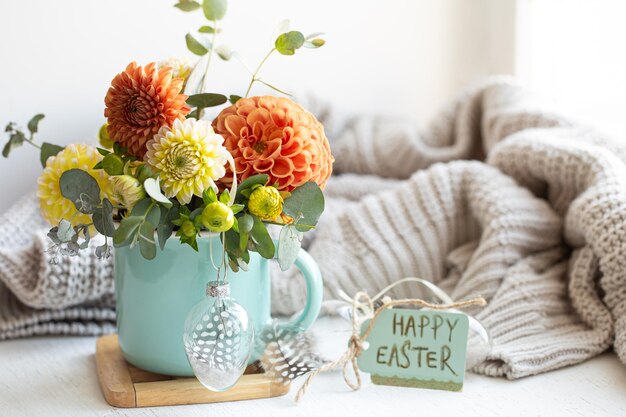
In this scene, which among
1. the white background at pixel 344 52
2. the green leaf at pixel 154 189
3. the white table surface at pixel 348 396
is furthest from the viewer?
the white background at pixel 344 52

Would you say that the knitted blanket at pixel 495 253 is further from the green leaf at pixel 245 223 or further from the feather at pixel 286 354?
the green leaf at pixel 245 223

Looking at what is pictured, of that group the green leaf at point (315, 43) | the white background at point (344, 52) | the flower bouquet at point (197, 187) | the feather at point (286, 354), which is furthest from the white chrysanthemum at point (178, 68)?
the white background at point (344, 52)

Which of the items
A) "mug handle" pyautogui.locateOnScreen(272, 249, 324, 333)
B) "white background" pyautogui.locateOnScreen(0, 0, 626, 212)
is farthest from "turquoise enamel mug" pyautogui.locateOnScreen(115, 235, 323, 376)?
"white background" pyautogui.locateOnScreen(0, 0, 626, 212)

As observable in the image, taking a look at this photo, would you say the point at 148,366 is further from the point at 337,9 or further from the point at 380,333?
the point at 337,9

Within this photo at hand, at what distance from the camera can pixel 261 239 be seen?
2.09 ft

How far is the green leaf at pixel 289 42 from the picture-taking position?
681 mm

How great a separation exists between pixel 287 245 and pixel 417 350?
0.19 metres

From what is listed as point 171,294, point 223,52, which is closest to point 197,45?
point 223,52

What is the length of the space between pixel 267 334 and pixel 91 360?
0.21 meters

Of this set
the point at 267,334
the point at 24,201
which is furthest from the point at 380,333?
the point at 24,201

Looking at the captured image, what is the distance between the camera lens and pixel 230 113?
665 millimetres

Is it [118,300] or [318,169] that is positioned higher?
[318,169]

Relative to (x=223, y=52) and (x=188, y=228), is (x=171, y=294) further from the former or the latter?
(x=223, y=52)

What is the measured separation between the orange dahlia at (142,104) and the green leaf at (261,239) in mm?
109
